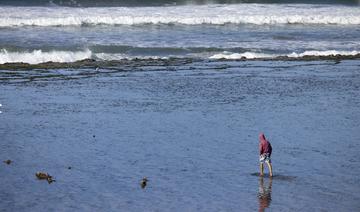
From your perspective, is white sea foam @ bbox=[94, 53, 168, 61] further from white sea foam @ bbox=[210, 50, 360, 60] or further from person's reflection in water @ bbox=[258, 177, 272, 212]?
person's reflection in water @ bbox=[258, 177, 272, 212]

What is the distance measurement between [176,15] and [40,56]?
17913mm

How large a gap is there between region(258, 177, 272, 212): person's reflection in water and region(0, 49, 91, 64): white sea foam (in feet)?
70.2

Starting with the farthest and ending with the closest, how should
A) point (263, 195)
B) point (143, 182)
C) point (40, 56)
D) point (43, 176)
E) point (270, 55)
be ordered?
point (270, 55) < point (40, 56) < point (43, 176) < point (143, 182) < point (263, 195)

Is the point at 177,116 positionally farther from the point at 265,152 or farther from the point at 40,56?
the point at 40,56

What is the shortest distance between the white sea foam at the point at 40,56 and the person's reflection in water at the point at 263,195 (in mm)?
21399

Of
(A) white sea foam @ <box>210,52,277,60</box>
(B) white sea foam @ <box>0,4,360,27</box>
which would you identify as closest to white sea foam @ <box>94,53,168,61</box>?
(A) white sea foam @ <box>210,52,277,60</box>

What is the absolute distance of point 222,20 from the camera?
52.2 meters

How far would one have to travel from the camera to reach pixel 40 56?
3759 cm

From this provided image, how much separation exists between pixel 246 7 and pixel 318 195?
42.2 m

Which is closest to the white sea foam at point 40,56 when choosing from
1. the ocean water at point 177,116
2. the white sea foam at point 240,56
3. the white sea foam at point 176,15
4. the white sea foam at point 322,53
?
the ocean water at point 177,116

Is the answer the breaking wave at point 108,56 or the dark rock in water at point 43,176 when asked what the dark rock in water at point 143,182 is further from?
the breaking wave at point 108,56

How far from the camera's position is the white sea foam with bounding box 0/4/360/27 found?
5116 cm

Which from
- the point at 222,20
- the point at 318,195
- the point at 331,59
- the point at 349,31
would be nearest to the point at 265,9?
the point at 222,20

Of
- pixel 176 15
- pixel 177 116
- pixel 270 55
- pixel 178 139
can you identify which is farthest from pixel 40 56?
pixel 178 139
